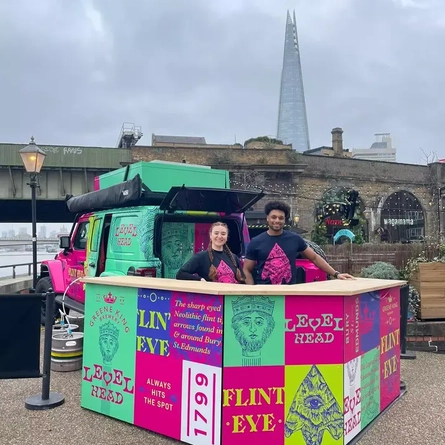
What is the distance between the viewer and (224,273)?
4723 millimetres

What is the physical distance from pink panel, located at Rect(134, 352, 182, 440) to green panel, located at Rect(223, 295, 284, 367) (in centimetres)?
57

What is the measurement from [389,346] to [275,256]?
1484 mm

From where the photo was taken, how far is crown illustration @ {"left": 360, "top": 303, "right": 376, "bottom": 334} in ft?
12.7

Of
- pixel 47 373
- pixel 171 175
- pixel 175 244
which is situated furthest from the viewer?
pixel 175 244

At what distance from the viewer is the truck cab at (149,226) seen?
5.95m

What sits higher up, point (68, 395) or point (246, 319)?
point (246, 319)

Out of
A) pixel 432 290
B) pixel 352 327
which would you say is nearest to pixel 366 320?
pixel 352 327

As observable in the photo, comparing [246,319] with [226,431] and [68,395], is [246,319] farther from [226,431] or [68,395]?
[68,395]

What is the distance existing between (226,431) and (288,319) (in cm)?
101

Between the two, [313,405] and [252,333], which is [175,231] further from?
[313,405]

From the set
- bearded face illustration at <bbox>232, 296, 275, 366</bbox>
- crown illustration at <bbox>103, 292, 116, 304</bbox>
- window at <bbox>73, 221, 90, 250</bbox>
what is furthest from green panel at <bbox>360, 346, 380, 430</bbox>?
window at <bbox>73, 221, 90, 250</bbox>

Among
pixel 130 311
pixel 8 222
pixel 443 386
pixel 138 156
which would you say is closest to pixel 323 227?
pixel 138 156

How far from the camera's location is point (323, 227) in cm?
2877

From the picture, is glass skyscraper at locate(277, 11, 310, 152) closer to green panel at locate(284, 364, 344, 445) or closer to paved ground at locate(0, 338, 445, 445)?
paved ground at locate(0, 338, 445, 445)
